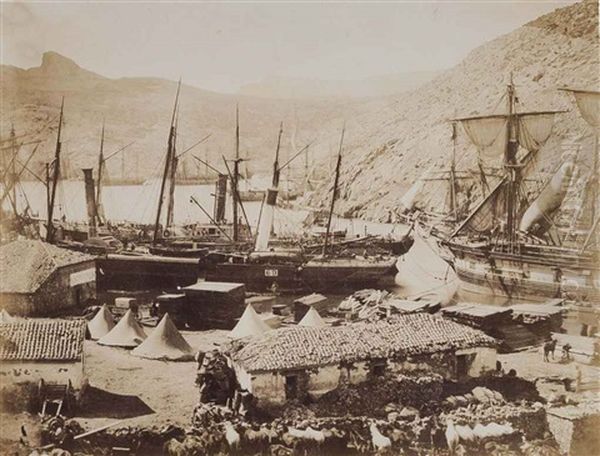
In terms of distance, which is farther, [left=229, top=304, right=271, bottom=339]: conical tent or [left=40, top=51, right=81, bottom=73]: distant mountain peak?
[left=229, top=304, right=271, bottom=339]: conical tent

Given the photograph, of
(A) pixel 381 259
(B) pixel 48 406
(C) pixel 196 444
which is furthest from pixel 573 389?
(A) pixel 381 259

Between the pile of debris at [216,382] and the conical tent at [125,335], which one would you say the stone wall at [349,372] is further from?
the conical tent at [125,335]

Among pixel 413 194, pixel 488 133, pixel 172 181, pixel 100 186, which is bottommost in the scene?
pixel 100 186

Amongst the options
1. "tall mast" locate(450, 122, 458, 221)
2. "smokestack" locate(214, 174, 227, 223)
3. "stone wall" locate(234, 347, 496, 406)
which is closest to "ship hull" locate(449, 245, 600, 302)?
"tall mast" locate(450, 122, 458, 221)

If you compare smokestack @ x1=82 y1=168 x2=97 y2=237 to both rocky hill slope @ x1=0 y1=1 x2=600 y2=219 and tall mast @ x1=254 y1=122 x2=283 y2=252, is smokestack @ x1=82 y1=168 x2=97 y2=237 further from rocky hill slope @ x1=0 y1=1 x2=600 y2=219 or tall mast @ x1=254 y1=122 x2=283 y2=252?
tall mast @ x1=254 y1=122 x2=283 y2=252

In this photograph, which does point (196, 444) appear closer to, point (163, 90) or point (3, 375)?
point (3, 375)

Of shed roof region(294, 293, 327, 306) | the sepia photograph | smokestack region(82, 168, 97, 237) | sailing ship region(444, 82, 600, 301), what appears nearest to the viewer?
the sepia photograph

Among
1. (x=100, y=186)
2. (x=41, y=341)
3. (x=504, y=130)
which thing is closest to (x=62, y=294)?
(x=41, y=341)

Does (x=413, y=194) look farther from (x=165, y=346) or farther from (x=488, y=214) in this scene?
(x=165, y=346)
